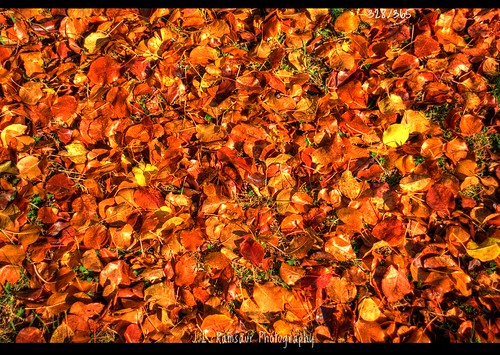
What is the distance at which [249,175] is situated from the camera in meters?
2.12

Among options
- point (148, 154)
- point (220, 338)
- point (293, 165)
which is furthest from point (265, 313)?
point (148, 154)

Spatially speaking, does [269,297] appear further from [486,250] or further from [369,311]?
[486,250]

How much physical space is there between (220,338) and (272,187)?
0.75 meters

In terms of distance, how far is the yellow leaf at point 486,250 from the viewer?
1.95m

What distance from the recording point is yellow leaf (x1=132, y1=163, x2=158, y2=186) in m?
2.09

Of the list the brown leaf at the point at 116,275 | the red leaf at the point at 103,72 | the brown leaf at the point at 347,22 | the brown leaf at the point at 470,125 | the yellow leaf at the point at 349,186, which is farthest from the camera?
the brown leaf at the point at 347,22

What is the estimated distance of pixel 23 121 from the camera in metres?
2.23

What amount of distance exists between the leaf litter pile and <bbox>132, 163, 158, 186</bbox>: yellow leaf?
0.01 m

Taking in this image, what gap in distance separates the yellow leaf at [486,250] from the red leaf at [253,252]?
0.98 m

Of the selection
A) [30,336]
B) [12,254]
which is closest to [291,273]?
[30,336]

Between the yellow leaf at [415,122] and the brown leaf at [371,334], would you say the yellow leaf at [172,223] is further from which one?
the yellow leaf at [415,122]

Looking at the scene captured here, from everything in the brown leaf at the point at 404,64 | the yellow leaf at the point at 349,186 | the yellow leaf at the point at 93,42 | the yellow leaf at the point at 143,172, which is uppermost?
the brown leaf at the point at 404,64

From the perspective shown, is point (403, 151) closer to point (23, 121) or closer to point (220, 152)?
point (220, 152)

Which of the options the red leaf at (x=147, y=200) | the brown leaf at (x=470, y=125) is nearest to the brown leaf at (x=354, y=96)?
the brown leaf at (x=470, y=125)
